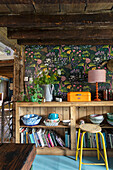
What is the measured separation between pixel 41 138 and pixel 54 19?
7.26 feet

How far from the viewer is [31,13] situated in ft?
6.05

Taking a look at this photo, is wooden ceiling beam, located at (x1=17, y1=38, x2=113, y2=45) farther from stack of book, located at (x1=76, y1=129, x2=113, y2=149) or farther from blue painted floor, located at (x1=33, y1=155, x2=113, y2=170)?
blue painted floor, located at (x1=33, y1=155, x2=113, y2=170)

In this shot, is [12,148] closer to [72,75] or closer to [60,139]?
[60,139]

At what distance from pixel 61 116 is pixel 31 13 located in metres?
2.05

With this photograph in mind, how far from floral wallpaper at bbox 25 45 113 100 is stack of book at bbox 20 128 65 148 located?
0.89m

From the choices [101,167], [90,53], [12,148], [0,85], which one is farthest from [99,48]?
[0,85]

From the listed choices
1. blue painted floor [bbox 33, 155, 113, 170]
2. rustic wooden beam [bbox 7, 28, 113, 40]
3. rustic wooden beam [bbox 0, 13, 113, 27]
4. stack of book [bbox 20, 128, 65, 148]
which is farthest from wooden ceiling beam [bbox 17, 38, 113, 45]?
blue painted floor [bbox 33, 155, 113, 170]

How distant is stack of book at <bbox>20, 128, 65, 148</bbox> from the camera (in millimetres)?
2553

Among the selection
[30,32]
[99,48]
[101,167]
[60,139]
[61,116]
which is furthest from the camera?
[99,48]

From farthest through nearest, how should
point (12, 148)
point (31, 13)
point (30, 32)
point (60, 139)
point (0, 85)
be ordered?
point (0, 85), point (60, 139), point (30, 32), point (31, 13), point (12, 148)

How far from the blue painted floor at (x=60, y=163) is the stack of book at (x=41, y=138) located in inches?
9.2

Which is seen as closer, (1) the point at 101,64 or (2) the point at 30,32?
(2) the point at 30,32

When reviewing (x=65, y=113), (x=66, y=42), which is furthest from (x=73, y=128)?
(x=66, y=42)

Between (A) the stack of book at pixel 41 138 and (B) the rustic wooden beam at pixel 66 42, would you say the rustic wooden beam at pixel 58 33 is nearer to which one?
(B) the rustic wooden beam at pixel 66 42
